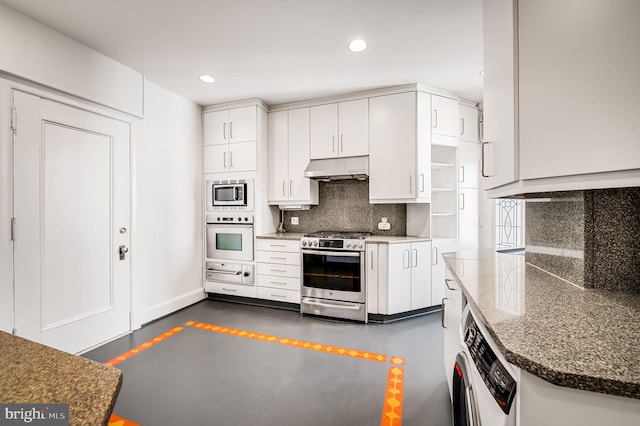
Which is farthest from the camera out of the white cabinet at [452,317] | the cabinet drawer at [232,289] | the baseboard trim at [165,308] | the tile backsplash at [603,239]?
the cabinet drawer at [232,289]

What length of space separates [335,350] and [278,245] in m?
1.48

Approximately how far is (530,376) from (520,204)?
403 centimetres

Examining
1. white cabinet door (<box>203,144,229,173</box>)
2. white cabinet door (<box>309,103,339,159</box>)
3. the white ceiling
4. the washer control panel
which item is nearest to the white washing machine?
the washer control panel

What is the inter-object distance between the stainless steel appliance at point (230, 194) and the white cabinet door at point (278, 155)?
35cm

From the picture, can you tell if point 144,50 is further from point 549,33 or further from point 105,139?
point 549,33

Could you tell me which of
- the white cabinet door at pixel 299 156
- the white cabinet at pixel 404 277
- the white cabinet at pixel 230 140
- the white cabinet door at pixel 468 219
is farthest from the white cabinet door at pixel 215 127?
the white cabinet door at pixel 468 219

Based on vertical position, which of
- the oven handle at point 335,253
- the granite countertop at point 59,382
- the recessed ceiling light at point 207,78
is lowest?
the oven handle at point 335,253

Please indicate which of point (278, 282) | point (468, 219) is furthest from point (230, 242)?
point (468, 219)

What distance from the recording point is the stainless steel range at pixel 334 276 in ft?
10.4

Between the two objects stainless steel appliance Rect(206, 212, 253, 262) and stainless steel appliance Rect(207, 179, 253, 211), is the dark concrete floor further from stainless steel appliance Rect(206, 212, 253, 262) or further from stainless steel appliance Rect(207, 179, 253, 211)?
stainless steel appliance Rect(207, 179, 253, 211)

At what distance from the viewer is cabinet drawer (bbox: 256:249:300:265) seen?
11.4ft

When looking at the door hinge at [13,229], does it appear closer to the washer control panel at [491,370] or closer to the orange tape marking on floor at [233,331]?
the orange tape marking on floor at [233,331]

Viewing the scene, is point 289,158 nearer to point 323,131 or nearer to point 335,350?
point 323,131

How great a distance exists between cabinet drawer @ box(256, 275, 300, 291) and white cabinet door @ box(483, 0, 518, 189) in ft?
8.16
